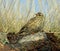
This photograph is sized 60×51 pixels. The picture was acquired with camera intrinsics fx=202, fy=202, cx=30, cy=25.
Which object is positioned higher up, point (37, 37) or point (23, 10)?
point (23, 10)

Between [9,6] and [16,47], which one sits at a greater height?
[9,6]

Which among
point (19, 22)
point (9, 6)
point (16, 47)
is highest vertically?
point (9, 6)

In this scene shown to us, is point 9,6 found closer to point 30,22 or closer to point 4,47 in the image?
point 30,22

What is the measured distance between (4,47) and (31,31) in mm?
1085

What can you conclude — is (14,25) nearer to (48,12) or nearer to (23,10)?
(23,10)

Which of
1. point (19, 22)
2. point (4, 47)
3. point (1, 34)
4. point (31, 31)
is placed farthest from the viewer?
point (19, 22)

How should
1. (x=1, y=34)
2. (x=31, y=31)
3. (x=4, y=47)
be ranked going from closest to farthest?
(x=4, y=47) < (x=1, y=34) < (x=31, y=31)

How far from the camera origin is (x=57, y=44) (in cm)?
491

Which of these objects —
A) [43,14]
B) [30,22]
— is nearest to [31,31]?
[30,22]

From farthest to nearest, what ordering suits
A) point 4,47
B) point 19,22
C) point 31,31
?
point 19,22, point 31,31, point 4,47

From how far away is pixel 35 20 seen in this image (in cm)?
585

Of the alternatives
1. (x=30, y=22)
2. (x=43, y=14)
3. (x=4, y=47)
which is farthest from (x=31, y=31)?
(x=4, y=47)

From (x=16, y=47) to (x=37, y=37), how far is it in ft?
1.89

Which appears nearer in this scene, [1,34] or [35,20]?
[1,34]
